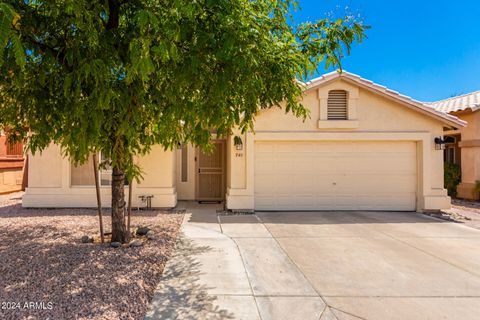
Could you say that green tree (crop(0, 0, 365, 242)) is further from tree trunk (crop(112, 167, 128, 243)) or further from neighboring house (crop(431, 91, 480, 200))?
neighboring house (crop(431, 91, 480, 200))

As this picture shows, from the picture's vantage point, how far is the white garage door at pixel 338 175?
10492mm

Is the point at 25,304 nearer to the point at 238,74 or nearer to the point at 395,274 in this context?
the point at 238,74

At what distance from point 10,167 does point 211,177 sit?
32.5ft

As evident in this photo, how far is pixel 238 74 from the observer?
13.2 feet

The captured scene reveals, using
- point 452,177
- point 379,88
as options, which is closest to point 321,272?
point 379,88

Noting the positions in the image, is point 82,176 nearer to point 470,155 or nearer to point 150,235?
point 150,235

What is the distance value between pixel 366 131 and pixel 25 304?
10119 mm

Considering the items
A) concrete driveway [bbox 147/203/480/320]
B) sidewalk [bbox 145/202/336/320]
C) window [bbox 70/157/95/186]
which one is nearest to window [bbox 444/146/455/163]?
concrete driveway [bbox 147/203/480/320]

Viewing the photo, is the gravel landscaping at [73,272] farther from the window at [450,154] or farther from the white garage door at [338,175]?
the window at [450,154]

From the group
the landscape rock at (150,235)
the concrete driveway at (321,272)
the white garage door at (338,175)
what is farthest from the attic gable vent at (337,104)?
the landscape rock at (150,235)

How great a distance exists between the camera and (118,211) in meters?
6.06

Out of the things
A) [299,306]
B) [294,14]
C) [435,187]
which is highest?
[294,14]

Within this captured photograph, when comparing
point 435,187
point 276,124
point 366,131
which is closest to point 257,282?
point 276,124

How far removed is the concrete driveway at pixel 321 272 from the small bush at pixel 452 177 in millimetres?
7069
